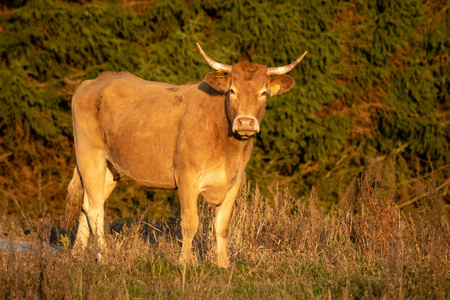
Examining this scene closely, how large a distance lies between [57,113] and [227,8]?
382cm

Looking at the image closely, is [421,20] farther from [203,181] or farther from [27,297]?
[27,297]

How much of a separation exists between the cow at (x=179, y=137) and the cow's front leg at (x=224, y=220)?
0.03 feet

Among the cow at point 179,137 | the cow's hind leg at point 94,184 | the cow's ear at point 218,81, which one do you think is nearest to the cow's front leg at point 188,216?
the cow at point 179,137

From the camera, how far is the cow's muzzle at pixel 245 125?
5.45m

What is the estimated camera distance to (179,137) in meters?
6.09

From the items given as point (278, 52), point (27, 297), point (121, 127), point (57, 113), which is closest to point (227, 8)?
point (278, 52)

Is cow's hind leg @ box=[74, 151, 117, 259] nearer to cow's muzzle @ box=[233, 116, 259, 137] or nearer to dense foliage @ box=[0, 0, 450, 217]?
cow's muzzle @ box=[233, 116, 259, 137]

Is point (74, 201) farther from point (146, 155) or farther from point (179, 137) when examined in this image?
point (179, 137)

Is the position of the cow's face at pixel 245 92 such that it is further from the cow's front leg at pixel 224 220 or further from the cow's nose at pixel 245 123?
the cow's front leg at pixel 224 220

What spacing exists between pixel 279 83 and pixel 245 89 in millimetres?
589

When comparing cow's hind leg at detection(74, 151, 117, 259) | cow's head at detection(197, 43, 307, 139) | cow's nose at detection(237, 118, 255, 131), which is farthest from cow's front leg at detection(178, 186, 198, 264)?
cow's hind leg at detection(74, 151, 117, 259)

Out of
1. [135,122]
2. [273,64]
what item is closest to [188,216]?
[135,122]

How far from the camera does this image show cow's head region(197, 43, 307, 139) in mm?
5512

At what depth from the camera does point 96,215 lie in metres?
7.08
